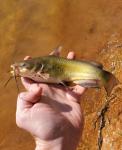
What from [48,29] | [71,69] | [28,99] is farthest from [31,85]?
[48,29]

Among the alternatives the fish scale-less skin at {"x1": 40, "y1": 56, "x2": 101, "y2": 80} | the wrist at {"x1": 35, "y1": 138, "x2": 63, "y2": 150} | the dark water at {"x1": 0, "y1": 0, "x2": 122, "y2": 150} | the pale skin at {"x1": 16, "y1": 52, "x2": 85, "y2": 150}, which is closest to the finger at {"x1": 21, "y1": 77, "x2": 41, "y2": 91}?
the pale skin at {"x1": 16, "y1": 52, "x2": 85, "y2": 150}

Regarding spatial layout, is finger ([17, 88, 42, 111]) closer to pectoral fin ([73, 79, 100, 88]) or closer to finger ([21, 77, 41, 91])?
finger ([21, 77, 41, 91])

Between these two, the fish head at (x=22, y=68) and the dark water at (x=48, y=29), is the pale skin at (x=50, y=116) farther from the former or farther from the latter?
the dark water at (x=48, y=29)

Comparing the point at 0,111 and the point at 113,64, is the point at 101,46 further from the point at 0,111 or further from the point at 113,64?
the point at 0,111

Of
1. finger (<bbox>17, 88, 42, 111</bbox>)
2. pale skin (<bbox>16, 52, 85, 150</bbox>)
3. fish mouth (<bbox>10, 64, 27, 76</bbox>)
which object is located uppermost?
fish mouth (<bbox>10, 64, 27, 76</bbox>)

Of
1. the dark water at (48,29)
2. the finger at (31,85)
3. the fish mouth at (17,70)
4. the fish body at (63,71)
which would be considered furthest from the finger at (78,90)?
the dark water at (48,29)

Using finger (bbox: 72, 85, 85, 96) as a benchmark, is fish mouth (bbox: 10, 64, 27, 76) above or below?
above
